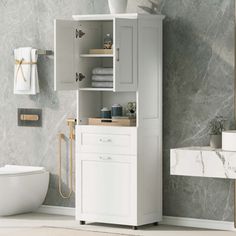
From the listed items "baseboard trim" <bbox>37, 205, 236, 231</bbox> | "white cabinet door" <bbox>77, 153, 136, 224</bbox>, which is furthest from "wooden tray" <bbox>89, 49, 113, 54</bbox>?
"baseboard trim" <bbox>37, 205, 236, 231</bbox>

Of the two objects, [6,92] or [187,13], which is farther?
[6,92]

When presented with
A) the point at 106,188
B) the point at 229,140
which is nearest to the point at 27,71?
the point at 106,188

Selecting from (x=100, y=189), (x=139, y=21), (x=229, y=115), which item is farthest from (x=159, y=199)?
(x=139, y=21)

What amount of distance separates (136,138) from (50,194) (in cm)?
146

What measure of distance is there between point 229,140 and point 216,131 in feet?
1.08

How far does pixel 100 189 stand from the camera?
7230 millimetres

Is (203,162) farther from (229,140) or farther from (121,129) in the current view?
(121,129)

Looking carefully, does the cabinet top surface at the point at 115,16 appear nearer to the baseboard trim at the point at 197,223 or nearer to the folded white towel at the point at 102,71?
the folded white towel at the point at 102,71

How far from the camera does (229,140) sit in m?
6.55

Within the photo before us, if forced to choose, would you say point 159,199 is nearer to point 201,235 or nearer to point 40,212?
point 201,235

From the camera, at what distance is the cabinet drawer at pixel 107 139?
7.05 metres

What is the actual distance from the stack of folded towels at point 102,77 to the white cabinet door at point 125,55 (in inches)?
9.1

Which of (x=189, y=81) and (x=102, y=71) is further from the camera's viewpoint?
(x=102, y=71)

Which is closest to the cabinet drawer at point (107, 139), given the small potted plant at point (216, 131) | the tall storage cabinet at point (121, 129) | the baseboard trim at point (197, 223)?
the tall storage cabinet at point (121, 129)
